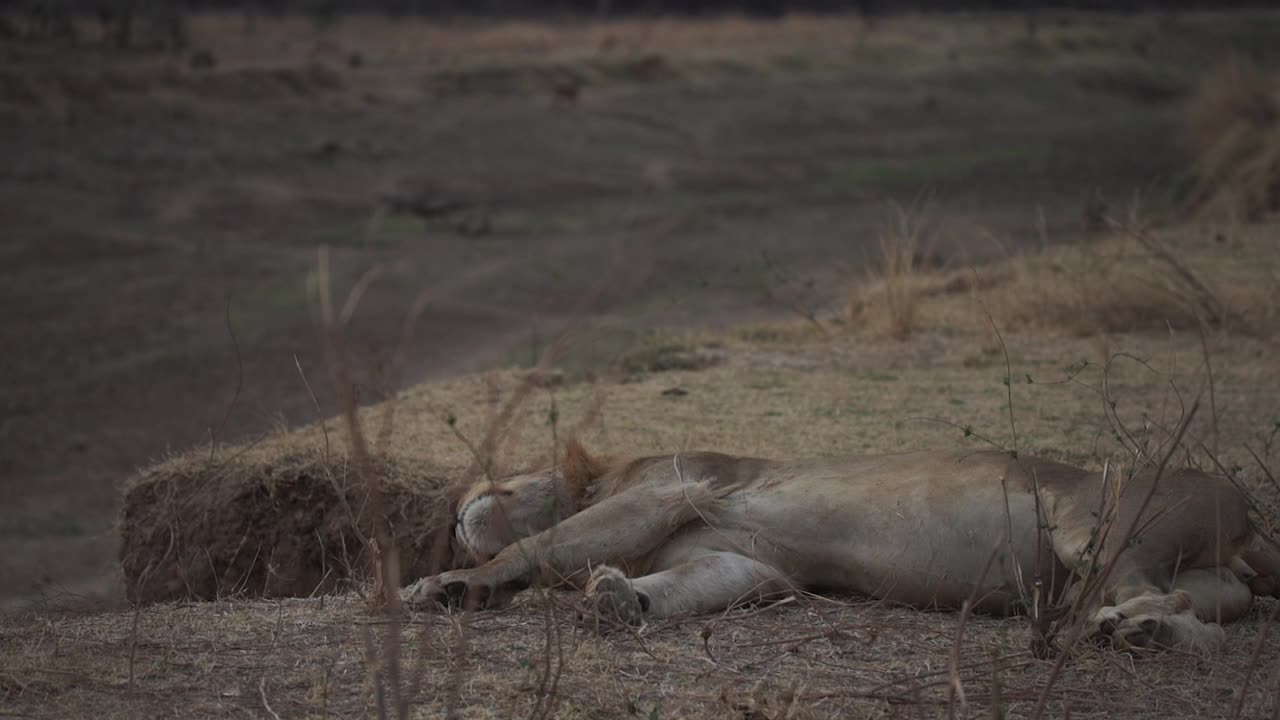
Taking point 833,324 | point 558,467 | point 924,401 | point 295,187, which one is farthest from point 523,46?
point 558,467

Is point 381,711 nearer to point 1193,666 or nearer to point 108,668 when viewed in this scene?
point 108,668

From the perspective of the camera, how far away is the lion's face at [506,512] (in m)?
4.05

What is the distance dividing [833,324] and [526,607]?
205 inches

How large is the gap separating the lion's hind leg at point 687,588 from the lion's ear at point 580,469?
0.52m

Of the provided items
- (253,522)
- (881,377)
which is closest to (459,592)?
(253,522)

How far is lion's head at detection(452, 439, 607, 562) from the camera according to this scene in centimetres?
405

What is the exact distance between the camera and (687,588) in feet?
12.1

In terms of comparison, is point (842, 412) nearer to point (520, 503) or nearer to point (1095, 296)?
point (520, 503)

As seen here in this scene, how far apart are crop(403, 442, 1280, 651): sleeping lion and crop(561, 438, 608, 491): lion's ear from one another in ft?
0.52

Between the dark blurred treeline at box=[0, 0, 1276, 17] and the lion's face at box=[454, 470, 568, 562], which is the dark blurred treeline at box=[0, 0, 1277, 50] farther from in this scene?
the lion's face at box=[454, 470, 568, 562]

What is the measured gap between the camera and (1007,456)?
3896mm


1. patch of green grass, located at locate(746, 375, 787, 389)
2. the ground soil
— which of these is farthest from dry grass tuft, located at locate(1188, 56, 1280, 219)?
patch of green grass, located at locate(746, 375, 787, 389)

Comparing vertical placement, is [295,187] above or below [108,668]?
below

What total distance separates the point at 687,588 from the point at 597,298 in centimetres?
98
